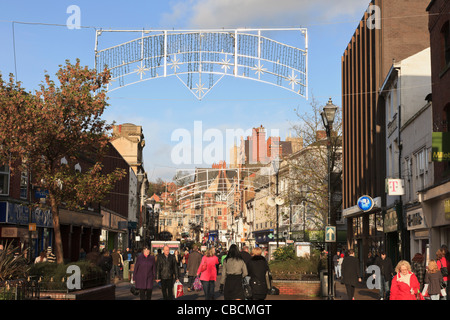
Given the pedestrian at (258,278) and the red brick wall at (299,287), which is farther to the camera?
the red brick wall at (299,287)

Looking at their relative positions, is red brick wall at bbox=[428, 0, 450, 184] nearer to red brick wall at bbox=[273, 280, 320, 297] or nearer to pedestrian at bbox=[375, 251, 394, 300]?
→ pedestrian at bbox=[375, 251, 394, 300]

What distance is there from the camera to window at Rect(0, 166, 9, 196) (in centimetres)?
3123

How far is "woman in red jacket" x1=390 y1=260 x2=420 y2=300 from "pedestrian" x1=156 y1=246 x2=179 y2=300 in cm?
761

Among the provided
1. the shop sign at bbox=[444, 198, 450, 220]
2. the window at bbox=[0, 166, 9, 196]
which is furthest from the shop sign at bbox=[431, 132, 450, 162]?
the window at bbox=[0, 166, 9, 196]

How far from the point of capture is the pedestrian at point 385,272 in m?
22.8

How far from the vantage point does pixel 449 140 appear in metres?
22.1

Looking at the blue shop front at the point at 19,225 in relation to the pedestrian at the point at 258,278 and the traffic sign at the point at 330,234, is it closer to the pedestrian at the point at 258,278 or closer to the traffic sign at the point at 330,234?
the traffic sign at the point at 330,234

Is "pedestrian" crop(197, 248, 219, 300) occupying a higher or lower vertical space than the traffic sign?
→ lower

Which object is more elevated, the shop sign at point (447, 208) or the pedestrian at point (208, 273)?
the shop sign at point (447, 208)

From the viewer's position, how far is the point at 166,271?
A: 1873 cm

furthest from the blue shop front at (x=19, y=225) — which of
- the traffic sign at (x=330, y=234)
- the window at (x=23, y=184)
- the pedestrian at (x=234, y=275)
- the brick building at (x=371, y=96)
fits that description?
the brick building at (x=371, y=96)

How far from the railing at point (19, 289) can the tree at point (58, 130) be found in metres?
6.82
